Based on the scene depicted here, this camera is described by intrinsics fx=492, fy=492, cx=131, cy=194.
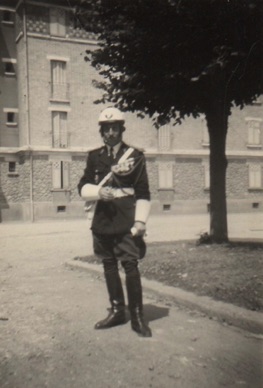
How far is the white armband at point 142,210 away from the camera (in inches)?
176

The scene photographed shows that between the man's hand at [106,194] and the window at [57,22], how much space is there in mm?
25388

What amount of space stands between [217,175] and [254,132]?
25.4 m

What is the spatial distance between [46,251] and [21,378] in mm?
8311

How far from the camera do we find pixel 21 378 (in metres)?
3.39

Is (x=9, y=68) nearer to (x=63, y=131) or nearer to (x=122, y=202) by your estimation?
(x=63, y=131)

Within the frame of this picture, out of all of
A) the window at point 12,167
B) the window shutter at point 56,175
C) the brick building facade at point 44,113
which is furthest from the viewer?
the window at point 12,167

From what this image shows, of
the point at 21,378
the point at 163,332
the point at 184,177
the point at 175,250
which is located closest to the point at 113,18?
the point at 175,250

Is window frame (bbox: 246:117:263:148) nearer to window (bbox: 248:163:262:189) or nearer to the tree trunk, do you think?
window (bbox: 248:163:262:189)

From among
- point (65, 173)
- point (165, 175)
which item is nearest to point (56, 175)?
point (65, 173)

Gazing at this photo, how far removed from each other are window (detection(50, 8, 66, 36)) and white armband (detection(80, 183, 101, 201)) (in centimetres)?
2518

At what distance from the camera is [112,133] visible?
4.66m

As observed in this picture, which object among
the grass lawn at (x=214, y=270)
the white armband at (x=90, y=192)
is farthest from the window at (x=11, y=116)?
the white armband at (x=90, y=192)

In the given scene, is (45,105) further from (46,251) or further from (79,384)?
(79,384)

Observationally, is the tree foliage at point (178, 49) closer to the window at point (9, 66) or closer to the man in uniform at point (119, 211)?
the man in uniform at point (119, 211)
